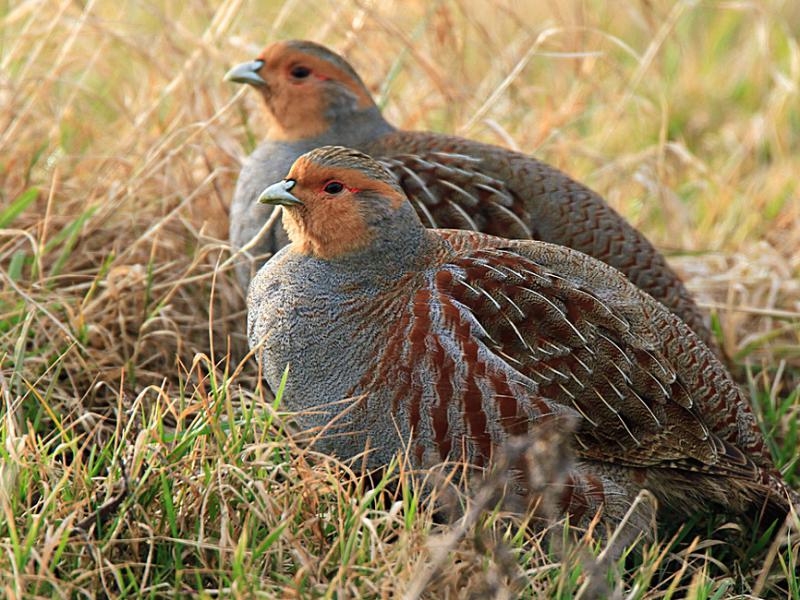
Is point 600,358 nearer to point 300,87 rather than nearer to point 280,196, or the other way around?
point 280,196

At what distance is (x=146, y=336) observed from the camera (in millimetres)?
3957

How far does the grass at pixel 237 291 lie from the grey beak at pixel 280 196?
541 millimetres

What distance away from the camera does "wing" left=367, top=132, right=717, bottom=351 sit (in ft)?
13.7

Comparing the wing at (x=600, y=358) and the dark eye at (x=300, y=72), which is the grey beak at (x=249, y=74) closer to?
the dark eye at (x=300, y=72)

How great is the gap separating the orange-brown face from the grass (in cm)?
55

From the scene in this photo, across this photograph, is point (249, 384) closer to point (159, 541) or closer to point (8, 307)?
point (8, 307)

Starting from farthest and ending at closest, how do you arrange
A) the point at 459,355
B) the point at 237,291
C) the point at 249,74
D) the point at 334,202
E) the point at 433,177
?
the point at 237,291, the point at 249,74, the point at 433,177, the point at 334,202, the point at 459,355

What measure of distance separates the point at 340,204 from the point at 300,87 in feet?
4.42

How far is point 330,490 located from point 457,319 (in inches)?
28.1

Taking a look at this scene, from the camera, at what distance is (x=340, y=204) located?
3.33 m

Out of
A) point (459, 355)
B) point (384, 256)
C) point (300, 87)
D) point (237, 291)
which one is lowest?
point (237, 291)

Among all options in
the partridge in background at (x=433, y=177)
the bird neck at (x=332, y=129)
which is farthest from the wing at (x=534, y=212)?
the bird neck at (x=332, y=129)

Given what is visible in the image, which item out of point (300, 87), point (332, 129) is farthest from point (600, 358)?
point (300, 87)

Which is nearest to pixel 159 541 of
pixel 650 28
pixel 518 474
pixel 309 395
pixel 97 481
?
pixel 97 481
